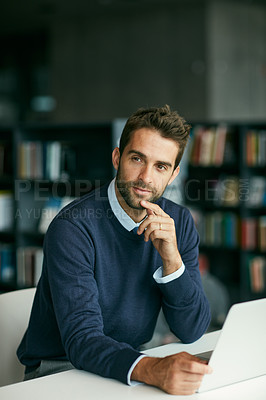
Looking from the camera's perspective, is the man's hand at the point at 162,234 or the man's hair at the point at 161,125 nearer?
the man's hand at the point at 162,234

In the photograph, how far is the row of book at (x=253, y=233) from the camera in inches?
188

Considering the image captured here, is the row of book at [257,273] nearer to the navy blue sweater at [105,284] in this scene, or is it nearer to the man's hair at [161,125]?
the navy blue sweater at [105,284]

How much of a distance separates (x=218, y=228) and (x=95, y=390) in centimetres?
381

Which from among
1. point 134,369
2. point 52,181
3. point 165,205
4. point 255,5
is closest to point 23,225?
point 52,181

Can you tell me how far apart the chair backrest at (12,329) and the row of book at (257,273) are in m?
3.40

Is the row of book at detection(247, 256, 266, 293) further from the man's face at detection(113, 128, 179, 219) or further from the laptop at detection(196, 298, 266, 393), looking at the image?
the laptop at detection(196, 298, 266, 393)

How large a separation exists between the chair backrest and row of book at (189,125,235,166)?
3301 mm

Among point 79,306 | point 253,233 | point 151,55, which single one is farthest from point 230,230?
point 79,306

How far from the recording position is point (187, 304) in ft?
5.16

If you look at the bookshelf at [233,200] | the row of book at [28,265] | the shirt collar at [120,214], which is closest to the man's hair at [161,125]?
the shirt collar at [120,214]

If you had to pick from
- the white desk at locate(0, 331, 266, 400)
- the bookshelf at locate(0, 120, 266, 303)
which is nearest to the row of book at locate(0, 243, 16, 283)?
the bookshelf at locate(0, 120, 266, 303)

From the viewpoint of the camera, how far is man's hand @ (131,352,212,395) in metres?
1.16

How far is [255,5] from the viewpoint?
684cm

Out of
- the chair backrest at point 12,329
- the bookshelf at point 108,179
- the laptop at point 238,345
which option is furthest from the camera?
the bookshelf at point 108,179
